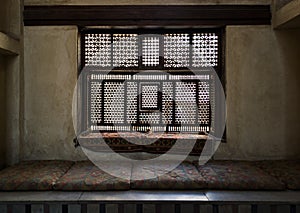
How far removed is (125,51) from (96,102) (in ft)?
3.42

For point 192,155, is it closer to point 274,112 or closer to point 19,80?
point 274,112

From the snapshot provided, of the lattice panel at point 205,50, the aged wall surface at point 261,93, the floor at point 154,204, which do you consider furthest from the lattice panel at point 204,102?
the floor at point 154,204

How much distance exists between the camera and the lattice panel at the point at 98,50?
17.6 feet

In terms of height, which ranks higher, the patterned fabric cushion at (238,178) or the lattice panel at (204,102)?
the lattice panel at (204,102)

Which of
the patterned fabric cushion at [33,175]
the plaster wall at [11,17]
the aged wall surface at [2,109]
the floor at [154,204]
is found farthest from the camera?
the plaster wall at [11,17]

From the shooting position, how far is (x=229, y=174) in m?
4.11

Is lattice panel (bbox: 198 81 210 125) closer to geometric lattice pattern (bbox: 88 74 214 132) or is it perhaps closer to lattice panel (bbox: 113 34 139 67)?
geometric lattice pattern (bbox: 88 74 214 132)

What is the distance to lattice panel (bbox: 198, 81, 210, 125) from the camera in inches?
214

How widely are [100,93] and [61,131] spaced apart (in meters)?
0.95

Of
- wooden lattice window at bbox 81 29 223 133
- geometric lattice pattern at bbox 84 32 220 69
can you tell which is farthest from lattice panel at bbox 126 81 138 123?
geometric lattice pattern at bbox 84 32 220 69

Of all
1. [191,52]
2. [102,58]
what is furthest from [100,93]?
[191,52]

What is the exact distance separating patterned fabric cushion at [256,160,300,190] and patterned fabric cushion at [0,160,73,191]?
9.50 ft

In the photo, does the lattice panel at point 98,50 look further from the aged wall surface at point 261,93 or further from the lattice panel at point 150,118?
the aged wall surface at point 261,93

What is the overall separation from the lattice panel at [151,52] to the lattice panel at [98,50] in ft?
2.03
